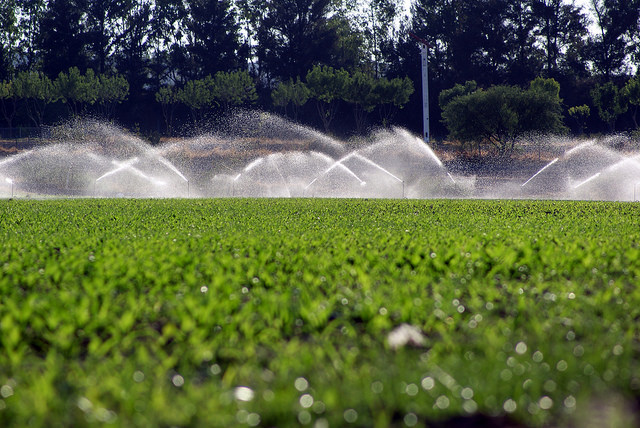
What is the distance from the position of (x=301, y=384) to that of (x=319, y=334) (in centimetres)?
93

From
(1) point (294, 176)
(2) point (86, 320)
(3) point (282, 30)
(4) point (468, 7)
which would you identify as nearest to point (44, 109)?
(3) point (282, 30)

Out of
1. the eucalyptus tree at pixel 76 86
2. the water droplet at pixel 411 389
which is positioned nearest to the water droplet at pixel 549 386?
the water droplet at pixel 411 389

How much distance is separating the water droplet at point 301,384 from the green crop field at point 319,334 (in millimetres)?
15

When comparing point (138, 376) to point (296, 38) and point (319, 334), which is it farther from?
point (296, 38)

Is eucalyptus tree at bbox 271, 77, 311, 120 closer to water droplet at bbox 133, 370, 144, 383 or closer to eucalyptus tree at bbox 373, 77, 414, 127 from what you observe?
eucalyptus tree at bbox 373, 77, 414, 127

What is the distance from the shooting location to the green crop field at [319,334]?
2.82 metres

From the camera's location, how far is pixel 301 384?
3074 millimetres

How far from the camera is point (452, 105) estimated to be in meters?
45.9

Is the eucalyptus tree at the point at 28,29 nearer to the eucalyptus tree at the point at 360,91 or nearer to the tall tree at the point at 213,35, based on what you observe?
the tall tree at the point at 213,35

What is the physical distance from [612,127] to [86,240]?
A: 57101 millimetres

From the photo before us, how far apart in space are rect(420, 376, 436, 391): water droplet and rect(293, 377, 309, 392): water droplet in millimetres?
561

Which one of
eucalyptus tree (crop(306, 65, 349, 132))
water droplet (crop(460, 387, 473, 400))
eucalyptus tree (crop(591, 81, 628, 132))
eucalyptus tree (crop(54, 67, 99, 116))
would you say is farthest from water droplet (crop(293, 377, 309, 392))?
eucalyptus tree (crop(591, 81, 628, 132))

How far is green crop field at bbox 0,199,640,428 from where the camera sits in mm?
2824

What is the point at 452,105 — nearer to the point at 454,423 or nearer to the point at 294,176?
the point at 294,176
